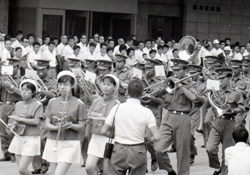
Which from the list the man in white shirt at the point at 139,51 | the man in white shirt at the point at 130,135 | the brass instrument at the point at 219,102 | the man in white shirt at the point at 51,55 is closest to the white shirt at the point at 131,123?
the man in white shirt at the point at 130,135

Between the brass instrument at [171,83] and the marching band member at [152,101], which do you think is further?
the marching band member at [152,101]

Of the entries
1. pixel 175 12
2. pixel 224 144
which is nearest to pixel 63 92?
pixel 224 144

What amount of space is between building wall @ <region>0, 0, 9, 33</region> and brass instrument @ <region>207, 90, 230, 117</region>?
15.6 m

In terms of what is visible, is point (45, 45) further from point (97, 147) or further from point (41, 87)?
point (97, 147)

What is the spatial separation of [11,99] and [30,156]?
2867 mm

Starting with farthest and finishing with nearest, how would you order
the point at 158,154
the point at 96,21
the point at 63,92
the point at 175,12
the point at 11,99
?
the point at 175,12 → the point at 96,21 → the point at 11,99 → the point at 158,154 → the point at 63,92

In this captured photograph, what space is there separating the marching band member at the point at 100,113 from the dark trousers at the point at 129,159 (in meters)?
1.33

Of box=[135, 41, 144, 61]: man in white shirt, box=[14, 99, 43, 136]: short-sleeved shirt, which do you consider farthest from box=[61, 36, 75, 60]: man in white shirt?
box=[14, 99, 43, 136]: short-sleeved shirt

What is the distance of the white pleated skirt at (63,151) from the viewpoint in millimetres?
8109

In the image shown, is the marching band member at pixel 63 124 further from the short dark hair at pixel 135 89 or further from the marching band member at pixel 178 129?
the marching band member at pixel 178 129

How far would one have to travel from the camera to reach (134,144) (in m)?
7.22

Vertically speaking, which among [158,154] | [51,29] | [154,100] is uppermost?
[51,29]

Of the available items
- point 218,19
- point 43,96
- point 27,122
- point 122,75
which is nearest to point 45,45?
point 122,75

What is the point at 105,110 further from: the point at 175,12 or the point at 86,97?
the point at 175,12
